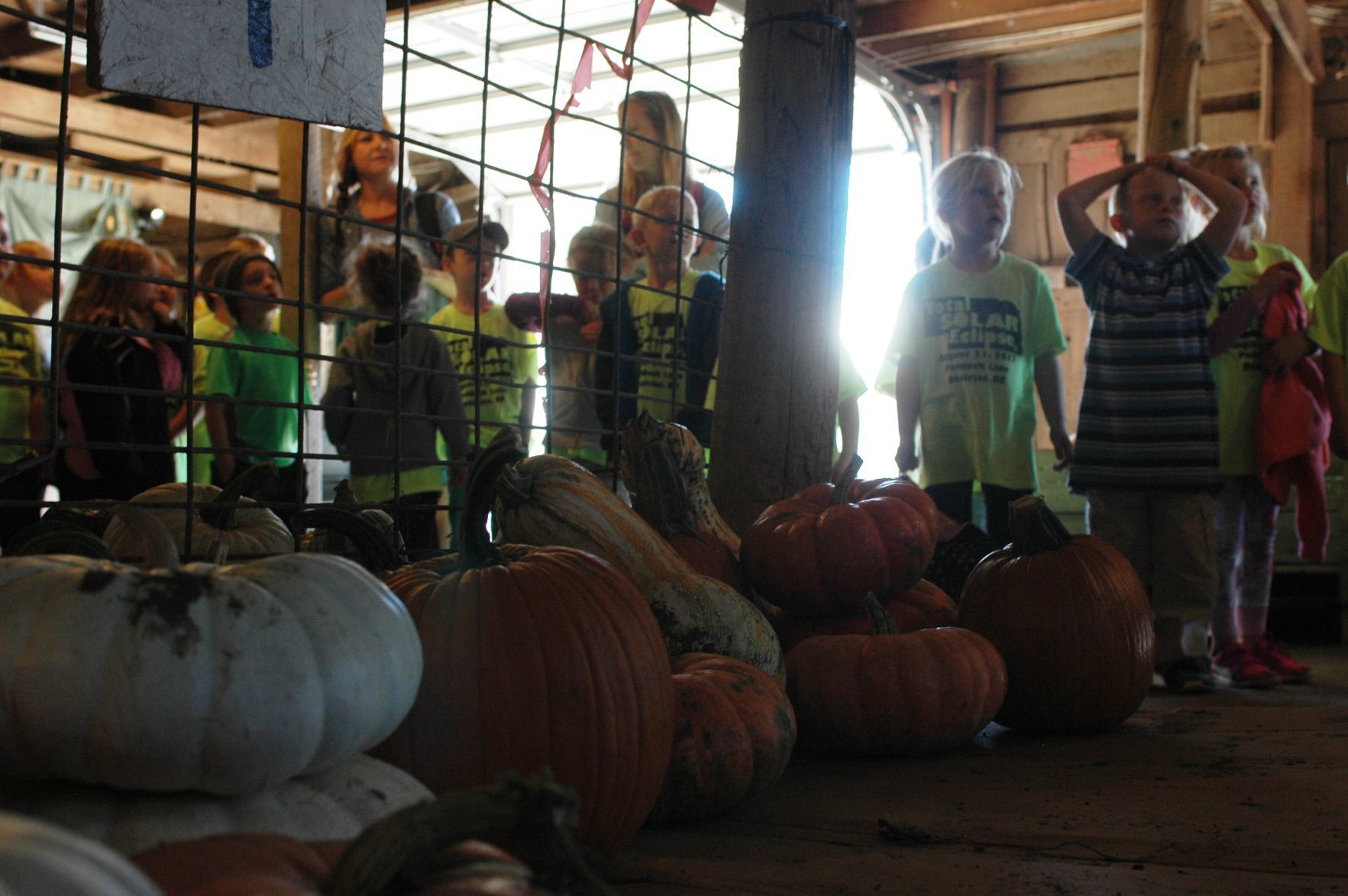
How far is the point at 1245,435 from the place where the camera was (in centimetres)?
401

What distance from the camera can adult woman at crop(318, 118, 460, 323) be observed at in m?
4.85

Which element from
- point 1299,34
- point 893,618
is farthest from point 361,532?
point 1299,34

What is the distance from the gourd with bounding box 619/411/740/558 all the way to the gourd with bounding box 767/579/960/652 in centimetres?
20

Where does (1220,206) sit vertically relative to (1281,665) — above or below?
above

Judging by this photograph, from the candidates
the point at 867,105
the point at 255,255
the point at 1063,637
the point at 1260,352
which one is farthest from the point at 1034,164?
the point at 1063,637

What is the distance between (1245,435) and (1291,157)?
3.71 metres

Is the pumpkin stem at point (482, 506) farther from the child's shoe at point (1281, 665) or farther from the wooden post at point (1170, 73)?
the wooden post at point (1170, 73)

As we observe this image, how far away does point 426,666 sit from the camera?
150 cm

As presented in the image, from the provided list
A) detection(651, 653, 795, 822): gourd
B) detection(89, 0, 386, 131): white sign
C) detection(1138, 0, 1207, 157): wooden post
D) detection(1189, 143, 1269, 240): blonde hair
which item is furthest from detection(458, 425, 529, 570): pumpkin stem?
detection(1138, 0, 1207, 157): wooden post

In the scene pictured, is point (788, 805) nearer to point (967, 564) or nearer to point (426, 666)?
point (426, 666)

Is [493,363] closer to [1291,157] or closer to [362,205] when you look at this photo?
[362,205]

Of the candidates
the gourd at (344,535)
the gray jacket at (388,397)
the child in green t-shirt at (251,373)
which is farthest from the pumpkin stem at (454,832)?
the child in green t-shirt at (251,373)

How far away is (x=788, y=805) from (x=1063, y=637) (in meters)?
0.91

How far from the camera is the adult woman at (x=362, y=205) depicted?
485 centimetres
